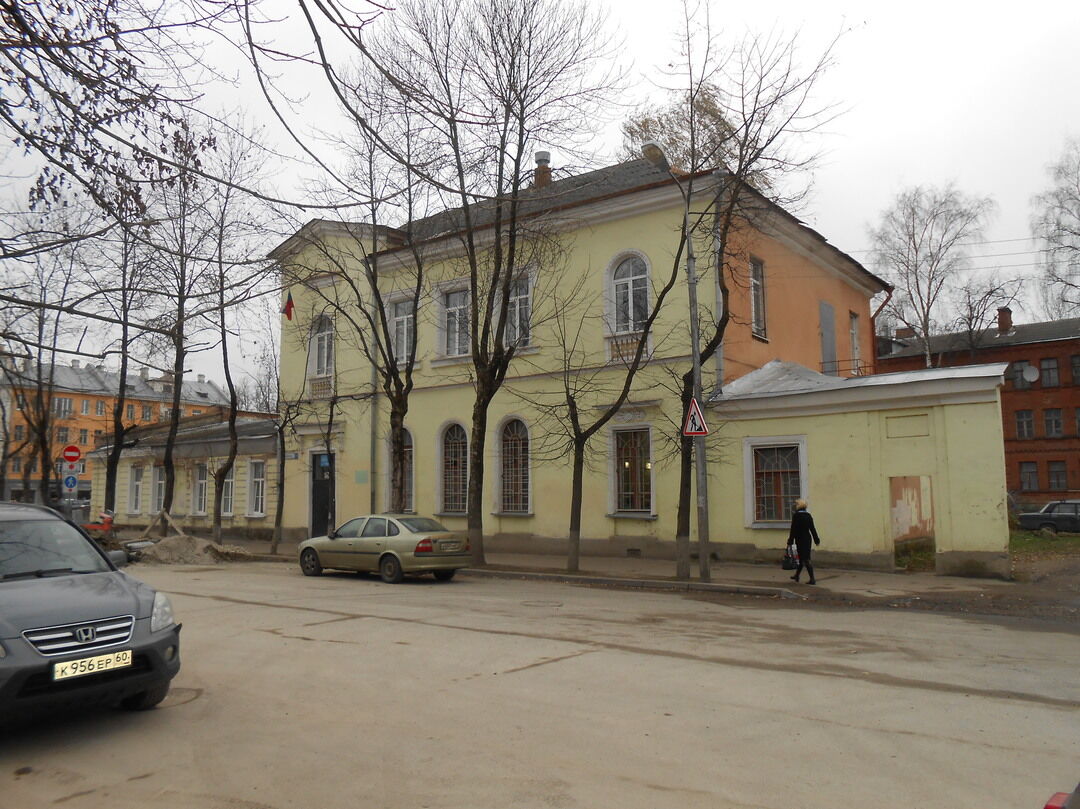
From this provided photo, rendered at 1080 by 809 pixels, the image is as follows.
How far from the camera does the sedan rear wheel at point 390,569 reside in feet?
55.8

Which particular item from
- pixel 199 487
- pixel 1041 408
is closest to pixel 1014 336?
pixel 1041 408

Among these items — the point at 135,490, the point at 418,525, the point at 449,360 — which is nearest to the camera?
the point at 418,525

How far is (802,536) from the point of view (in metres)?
15.8

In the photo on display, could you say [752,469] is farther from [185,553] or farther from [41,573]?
[41,573]

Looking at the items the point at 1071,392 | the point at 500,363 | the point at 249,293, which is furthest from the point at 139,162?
the point at 1071,392

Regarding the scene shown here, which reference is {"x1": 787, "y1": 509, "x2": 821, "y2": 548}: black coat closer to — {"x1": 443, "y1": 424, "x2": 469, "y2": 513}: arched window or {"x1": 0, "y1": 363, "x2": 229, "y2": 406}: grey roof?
{"x1": 443, "y1": 424, "x2": 469, "y2": 513}: arched window

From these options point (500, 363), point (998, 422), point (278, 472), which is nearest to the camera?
point (998, 422)

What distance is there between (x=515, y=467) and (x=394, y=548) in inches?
304

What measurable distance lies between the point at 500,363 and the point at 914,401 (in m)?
8.95

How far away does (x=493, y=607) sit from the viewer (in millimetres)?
12930

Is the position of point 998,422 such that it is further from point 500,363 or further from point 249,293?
point 249,293

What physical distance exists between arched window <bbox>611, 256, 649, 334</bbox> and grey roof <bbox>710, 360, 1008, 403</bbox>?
9.85 ft

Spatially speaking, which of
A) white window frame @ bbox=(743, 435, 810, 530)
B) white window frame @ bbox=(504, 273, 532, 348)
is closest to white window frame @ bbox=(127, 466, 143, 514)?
white window frame @ bbox=(504, 273, 532, 348)

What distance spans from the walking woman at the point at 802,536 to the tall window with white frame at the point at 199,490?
26768 mm
